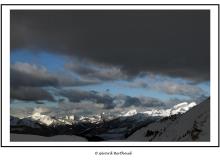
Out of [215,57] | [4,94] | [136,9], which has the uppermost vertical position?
[136,9]

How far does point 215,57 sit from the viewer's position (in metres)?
28.0
